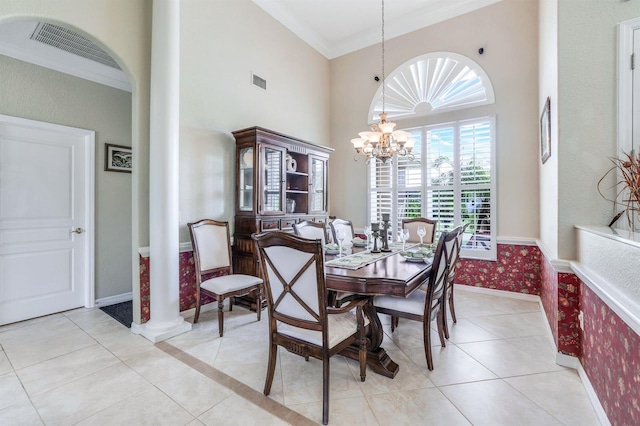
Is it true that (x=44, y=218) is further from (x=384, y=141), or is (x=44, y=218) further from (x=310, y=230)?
(x=384, y=141)

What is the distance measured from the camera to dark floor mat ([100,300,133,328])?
3079 millimetres

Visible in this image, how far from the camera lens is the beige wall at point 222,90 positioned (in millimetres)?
3143

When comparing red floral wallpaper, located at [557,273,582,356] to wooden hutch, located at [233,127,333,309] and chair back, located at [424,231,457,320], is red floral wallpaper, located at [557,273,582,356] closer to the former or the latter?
chair back, located at [424,231,457,320]

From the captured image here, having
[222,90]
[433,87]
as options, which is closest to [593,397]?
[433,87]

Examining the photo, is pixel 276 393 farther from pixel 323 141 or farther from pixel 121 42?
pixel 323 141

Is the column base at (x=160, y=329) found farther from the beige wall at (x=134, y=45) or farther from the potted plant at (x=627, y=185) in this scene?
the potted plant at (x=627, y=185)

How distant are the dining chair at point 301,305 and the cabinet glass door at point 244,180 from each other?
5.92 ft

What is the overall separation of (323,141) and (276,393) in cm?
426

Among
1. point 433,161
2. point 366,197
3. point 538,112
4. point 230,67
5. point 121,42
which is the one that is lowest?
point 366,197

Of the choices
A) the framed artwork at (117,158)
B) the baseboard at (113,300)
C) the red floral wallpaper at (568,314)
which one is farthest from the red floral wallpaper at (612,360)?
the framed artwork at (117,158)

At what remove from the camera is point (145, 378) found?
2.04 m

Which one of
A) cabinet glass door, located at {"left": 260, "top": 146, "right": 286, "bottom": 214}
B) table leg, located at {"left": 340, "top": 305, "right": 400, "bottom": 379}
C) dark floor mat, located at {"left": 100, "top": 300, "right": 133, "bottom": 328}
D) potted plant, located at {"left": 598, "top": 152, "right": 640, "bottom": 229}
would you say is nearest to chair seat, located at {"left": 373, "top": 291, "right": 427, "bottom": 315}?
table leg, located at {"left": 340, "top": 305, "right": 400, "bottom": 379}

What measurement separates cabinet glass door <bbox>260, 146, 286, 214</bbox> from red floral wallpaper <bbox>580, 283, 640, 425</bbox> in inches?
116

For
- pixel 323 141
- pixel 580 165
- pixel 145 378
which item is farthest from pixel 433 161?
pixel 145 378
